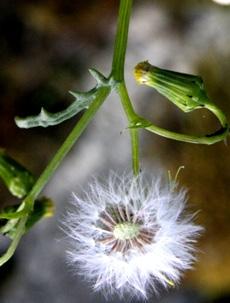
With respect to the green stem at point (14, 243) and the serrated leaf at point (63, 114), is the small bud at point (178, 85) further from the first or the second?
the green stem at point (14, 243)

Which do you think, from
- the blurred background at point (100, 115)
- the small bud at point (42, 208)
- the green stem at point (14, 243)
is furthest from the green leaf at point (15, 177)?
the blurred background at point (100, 115)

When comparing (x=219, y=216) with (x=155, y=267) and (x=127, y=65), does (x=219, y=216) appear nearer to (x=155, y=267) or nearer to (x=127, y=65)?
(x=127, y=65)

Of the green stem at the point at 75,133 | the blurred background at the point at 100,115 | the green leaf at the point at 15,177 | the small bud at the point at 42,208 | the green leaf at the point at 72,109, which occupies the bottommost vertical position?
the blurred background at the point at 100,115

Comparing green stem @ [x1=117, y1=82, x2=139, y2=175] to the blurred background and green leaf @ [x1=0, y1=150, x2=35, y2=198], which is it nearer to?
green leaf @ [x1=0, y1=150, x2=35, y2=198]

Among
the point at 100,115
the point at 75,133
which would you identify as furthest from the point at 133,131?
the point at 100,115

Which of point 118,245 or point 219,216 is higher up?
point 118,245

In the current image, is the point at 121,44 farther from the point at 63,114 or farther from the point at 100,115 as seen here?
the point at 100,115

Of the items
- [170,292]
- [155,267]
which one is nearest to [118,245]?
[155,267]

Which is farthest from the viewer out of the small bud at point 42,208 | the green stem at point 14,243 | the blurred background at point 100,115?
the blurred background at point 100,115
